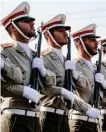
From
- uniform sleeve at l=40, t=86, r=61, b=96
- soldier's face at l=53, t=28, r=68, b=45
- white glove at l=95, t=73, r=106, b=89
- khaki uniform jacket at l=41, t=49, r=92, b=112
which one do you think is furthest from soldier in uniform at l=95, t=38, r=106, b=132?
uniform sleeve at l=40, t=86, r=61, b=96

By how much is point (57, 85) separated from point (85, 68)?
0.90 meters

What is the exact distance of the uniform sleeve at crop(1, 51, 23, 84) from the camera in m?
4.62

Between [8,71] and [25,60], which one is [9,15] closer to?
[25,60]

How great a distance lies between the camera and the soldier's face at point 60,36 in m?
6.05

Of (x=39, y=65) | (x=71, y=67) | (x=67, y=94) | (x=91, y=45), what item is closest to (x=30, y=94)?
(x=39, y=65)

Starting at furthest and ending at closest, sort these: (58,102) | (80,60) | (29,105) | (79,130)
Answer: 1. (80,60)
2. (79,130)
3. (58,102)
4. (29,105)

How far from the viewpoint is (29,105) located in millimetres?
4969

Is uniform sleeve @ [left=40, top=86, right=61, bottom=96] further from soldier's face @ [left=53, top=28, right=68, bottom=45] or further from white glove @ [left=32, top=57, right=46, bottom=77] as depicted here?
soldier's face @ [left=53, top=28, right=68, bottom=45]

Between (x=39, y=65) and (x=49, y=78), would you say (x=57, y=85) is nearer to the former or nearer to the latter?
(x=49, y=78)

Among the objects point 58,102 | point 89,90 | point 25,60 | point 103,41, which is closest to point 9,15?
point 25,60

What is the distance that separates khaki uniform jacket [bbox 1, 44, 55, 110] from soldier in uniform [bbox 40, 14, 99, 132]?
1.54 feet

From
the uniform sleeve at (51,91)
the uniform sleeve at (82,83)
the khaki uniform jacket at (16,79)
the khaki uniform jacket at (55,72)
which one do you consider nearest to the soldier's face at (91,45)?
the uniform sleeve at (82,83)

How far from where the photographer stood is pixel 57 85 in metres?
5.78

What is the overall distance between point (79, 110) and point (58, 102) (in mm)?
469
